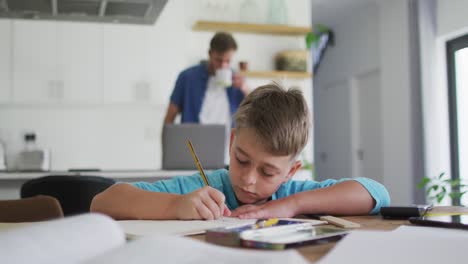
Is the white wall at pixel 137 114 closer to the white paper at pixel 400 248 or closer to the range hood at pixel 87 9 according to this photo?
the range hood at pixel 87 9

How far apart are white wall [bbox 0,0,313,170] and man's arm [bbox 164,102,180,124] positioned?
1.31 meters

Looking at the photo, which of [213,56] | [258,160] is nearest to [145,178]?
[213,56]

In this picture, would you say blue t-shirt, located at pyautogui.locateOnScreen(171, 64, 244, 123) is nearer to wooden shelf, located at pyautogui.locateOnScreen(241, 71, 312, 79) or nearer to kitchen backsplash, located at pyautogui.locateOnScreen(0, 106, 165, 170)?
wooden shelf, located at pyautogui.locateOnScreen(241, 71, 312, 79)

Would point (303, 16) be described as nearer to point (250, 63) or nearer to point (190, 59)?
point (250, 63)

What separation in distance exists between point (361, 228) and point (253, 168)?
0.32m

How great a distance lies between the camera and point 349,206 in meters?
1.06

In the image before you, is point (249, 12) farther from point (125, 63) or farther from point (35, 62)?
point (35, 62)

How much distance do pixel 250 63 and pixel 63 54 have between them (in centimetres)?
174

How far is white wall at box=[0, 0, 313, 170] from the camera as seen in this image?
15.3 ft

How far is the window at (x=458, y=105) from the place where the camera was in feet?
14.7

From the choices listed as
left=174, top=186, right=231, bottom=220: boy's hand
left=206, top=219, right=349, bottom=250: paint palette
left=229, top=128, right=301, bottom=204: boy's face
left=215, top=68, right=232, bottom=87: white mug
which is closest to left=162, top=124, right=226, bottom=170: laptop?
left=215, top=68, right=232, bottom=87: white mug

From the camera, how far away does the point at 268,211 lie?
98 centimetres

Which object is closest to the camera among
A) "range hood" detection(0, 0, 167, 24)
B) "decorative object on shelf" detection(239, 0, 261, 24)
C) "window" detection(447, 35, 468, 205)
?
"range hood" detection(0, 0, 167, 24)

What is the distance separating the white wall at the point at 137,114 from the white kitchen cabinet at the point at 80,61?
13cm
